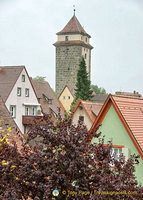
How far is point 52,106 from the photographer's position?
170 ft

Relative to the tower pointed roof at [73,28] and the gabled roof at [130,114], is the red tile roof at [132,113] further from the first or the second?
the tower pointed roof at [73,28]

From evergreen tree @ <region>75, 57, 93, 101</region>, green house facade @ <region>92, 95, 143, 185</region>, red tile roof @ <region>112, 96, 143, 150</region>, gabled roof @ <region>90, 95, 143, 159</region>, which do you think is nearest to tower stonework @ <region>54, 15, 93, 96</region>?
evergreen tree @ <region>75, 57, 93, 101</region>

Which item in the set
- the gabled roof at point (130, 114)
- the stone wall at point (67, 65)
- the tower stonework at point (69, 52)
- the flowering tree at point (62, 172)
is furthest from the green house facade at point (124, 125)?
the stone wall at point (67, 65)

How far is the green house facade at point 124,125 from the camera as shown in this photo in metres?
14.5

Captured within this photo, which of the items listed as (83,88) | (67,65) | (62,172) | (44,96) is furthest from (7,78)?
(67,65)

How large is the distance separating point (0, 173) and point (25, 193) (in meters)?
0.65

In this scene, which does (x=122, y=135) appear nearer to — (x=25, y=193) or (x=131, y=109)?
(x=131, y=109)

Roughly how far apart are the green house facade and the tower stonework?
6564cm

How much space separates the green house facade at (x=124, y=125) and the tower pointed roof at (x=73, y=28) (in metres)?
69.2

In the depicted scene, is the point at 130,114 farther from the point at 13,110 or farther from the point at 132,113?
the point at 13,110

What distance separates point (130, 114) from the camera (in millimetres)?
15406

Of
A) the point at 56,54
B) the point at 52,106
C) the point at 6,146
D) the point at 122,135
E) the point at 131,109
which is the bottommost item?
the point at 6,146

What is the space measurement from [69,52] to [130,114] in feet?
228

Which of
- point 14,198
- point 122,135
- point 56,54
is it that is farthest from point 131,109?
point 56,54
